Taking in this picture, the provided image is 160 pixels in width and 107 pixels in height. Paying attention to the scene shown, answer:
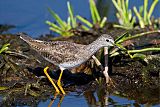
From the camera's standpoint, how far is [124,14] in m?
10.1

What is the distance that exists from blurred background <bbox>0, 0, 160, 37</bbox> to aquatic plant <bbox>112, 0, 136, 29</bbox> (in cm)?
77

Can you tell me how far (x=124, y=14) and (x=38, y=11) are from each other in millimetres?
1871

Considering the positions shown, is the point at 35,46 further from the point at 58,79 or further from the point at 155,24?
the point at 155,24

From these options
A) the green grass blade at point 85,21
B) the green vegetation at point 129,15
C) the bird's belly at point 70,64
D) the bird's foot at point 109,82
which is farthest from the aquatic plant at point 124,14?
the bird's belly at point 70,64

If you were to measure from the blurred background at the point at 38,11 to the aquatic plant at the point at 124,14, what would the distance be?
774 mm

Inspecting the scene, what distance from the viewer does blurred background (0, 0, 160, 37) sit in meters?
10.9

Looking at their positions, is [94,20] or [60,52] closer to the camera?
[60,52]

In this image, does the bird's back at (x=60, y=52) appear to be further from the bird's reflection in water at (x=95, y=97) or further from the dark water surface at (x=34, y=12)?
the dark water surface at (x=34, y=12)

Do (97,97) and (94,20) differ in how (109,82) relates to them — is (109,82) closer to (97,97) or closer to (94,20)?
(97,97)

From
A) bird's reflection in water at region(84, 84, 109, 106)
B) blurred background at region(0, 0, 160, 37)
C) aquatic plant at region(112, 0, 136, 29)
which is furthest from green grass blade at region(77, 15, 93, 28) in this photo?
bird's reflection in water at region(84, 84, 109, 106)

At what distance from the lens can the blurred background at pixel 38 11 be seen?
10.9 metres

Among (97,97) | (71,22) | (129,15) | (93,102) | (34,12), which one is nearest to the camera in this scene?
(93,102)

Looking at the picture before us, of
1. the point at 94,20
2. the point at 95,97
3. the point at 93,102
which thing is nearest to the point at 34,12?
the point at 94,20

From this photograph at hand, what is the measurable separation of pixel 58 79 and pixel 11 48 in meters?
1.24
